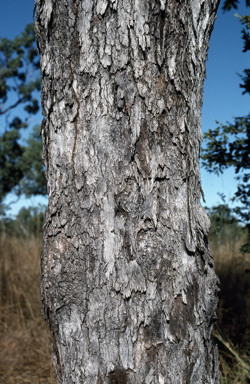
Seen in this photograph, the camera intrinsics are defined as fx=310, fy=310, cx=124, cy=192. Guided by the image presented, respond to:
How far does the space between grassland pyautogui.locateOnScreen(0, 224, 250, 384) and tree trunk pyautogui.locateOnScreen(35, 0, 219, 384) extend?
1239 millimetres

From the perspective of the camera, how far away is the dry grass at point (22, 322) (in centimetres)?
248

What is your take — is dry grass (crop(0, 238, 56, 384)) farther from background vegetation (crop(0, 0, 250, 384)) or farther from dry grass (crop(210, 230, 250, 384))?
dry grass (crop(210, 230, 250, 384))

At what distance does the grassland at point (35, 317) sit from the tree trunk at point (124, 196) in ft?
4.06

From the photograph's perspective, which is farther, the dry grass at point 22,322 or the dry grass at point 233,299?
the dry grass at point 233,299

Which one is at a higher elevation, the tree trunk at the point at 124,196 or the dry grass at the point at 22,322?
the tree trunk at the point at 124,196

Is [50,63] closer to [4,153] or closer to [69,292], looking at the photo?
[69,292]

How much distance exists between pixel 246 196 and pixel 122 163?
1.64 meters

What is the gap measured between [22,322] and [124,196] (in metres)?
2.92

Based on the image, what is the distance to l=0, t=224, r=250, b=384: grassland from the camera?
240 centimetres

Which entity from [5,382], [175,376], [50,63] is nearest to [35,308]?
[5,382]

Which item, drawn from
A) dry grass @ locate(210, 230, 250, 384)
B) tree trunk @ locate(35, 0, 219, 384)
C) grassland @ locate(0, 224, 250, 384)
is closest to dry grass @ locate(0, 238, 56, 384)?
grassland @ locate(0, 224, 250, 384)

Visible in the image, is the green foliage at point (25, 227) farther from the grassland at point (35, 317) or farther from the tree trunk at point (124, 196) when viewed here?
the tree trunk at point (124, 196)

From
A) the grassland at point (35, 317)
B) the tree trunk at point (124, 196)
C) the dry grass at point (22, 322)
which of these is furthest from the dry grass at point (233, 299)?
the tree trunk at point (124, 196)

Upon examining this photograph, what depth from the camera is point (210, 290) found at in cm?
112
